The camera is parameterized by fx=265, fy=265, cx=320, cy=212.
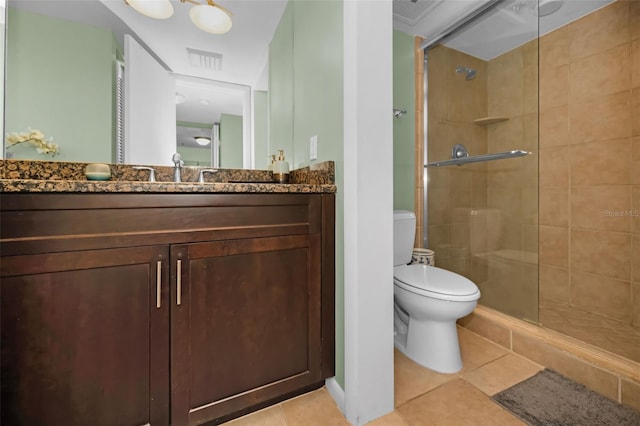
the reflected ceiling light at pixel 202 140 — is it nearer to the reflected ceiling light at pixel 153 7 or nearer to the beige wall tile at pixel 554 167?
the reflected ceiling light at pixel 153 7

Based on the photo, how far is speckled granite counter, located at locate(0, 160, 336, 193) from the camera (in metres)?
0.73

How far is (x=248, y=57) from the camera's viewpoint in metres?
1.61

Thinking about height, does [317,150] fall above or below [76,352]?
above

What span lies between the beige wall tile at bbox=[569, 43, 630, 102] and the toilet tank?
1507 millimetres

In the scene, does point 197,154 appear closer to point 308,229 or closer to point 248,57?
point 248,57

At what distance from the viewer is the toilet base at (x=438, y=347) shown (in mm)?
1356

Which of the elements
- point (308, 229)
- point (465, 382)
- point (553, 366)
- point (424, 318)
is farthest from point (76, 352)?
point (553, 366)

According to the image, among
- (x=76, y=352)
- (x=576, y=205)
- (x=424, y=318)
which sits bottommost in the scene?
(x=424, y=318)

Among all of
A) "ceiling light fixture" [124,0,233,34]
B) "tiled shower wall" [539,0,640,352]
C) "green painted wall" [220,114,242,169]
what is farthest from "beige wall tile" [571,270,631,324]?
"ceiling light fixture" [124,0,233,34]

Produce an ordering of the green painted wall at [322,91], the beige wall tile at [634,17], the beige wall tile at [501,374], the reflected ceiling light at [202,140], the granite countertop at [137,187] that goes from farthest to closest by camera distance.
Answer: the beige wall tile at [634,17] < the reflected ceiling light at [202,140] < the beige wall tile at [501,374] < the green painted wall at [322,91] < the granite countertop at [137,187]

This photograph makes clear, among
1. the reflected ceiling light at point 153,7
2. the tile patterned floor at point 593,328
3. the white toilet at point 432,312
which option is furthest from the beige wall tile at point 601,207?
the reflected ceiling light at point 153,7

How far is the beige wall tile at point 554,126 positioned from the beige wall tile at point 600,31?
14.5 inches

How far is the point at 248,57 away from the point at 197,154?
2.28ft

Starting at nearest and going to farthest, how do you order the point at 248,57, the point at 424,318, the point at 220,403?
the point at 220,403
the point at 424,318
the point at 248,57
